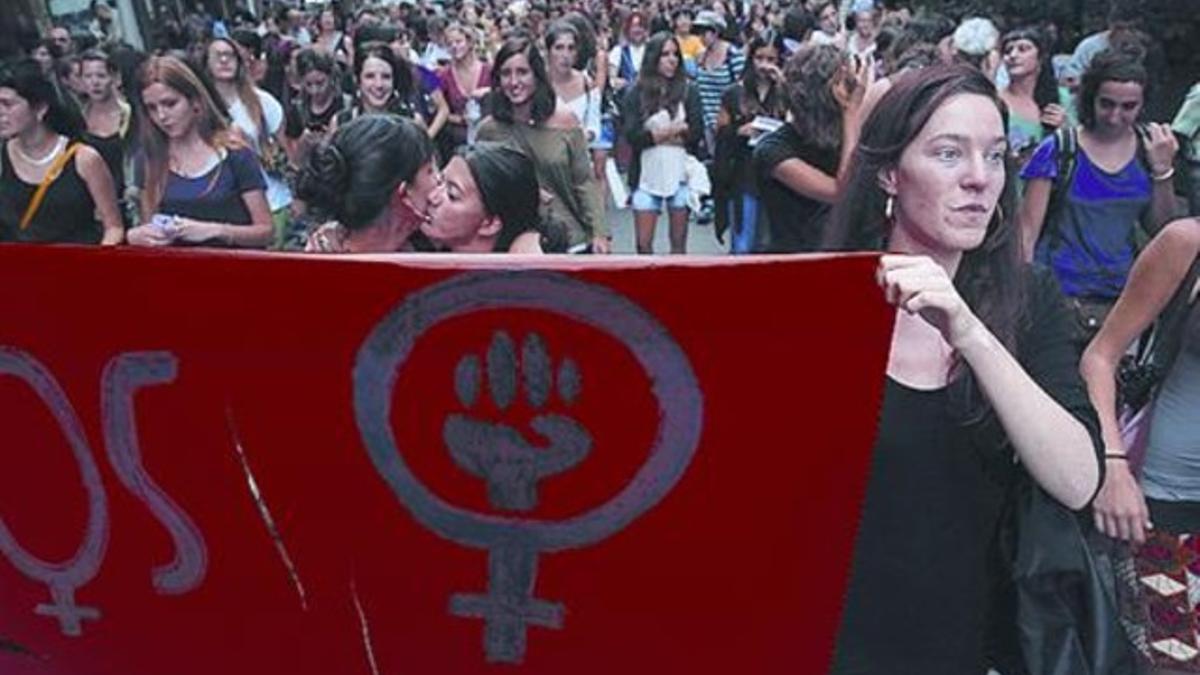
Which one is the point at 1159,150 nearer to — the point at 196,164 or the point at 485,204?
the point at 485,204

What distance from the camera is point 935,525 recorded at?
2031 millimetres

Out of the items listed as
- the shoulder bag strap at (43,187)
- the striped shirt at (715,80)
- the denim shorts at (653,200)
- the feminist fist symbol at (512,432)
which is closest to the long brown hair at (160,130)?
the shoulder bag strap at (43,187)

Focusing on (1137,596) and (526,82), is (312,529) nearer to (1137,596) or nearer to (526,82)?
(1137,596)

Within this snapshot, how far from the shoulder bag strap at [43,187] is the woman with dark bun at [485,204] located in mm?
2184

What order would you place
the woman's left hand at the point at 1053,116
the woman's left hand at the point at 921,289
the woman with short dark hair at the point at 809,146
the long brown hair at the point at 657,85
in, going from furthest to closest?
the long brown hair at the point at 657,85
the woman's left hand at the point at 1053,116
the woman with short dark hair at the point at 809,146
the woman's left hand at the point at 921,289

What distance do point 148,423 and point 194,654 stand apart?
1.24 feet

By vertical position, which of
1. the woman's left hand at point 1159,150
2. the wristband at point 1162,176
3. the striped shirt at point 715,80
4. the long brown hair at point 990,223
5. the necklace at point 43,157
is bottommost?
the striped shirt at point 715,80

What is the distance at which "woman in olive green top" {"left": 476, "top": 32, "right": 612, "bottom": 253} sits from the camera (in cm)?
525

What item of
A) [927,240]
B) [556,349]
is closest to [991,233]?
[927,240]

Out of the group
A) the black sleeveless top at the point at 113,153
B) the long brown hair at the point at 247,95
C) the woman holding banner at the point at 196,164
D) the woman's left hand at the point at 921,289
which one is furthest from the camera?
the long brown hair at the point at 247,95

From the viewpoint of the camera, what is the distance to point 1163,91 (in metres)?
12.5

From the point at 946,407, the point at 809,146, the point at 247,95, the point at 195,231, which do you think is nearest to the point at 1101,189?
the point at 809,146

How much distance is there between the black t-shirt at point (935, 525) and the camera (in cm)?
201

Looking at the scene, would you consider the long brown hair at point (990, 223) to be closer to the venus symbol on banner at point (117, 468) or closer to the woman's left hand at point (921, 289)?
the woman's left hand at point (921, 289)
